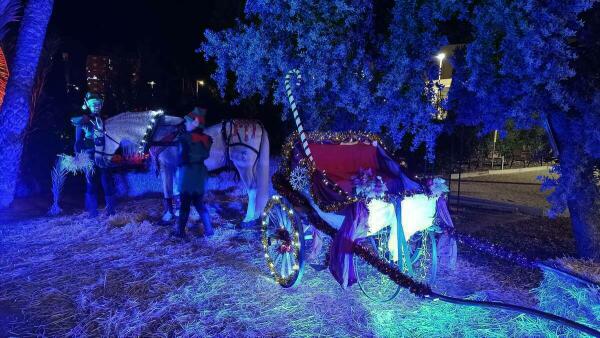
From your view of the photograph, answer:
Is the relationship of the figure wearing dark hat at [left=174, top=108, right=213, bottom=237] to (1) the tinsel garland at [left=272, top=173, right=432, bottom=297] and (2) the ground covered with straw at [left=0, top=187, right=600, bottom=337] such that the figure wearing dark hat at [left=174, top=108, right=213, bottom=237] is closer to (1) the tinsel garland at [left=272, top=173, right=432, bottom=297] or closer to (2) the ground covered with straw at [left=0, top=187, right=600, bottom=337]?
(2) the ground covered with straw at [left=0, top=187, right=600, bottom=337]

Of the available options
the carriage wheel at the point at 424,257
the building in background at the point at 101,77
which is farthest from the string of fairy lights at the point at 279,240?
the building in background at the point at 101,77

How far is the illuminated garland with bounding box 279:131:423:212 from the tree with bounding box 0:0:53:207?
6266 mm

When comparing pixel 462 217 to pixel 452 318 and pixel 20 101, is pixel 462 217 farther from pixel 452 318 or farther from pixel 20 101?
pixel 20 101

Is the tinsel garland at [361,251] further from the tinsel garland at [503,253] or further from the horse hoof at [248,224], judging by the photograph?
the horse hoof at [248,224]

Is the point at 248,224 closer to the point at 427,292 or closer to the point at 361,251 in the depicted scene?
the point at 361,251

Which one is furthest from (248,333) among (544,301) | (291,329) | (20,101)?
(20,101)

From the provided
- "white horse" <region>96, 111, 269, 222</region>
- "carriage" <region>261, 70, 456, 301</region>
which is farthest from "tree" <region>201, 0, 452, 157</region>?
"white horse" <region>96, 111, 269, 222</region>

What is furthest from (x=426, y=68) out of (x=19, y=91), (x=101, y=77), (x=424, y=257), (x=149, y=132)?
(x=101, y=77)

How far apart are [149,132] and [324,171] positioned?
13.0 feet

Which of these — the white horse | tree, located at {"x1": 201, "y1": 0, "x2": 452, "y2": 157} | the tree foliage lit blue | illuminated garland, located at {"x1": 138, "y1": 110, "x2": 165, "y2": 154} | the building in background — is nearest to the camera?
the tree foliage lit blue

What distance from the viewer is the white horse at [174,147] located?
6781 mm

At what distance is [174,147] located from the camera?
270 inches

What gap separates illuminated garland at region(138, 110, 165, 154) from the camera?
6.62m

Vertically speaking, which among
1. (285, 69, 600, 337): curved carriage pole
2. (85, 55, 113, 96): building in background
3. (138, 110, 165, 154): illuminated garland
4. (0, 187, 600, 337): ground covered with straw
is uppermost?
(85, 55, 113, 96): building in background
